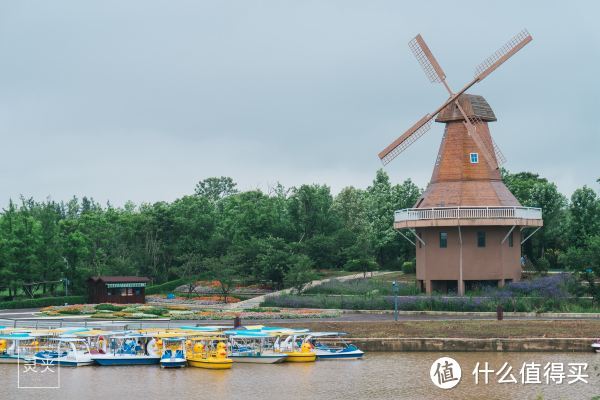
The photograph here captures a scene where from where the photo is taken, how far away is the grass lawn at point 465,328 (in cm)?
4453

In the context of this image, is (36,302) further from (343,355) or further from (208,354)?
(343,355)

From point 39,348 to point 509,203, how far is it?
34.8m

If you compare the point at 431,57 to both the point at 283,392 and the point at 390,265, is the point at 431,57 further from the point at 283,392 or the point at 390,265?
the point at 283,392

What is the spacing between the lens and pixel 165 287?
270 feet

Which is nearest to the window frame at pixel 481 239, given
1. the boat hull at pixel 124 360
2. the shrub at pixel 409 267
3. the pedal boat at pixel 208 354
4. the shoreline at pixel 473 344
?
the shrub at pixel 409 267

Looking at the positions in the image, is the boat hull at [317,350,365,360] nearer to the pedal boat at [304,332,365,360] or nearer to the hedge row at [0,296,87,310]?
the pedal boat at [304,332,365,360]

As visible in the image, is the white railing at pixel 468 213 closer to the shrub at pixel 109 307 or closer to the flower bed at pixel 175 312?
the flower bed at pixel 175 312

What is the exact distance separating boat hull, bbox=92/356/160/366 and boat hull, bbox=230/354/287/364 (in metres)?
3.36

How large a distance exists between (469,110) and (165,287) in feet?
103

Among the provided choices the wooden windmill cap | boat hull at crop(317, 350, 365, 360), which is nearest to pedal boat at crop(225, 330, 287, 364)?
boat hull at crop(317, 350, 365, 360)

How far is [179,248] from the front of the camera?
88.9m

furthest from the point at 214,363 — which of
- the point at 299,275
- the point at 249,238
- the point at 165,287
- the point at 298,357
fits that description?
the point at 249,238

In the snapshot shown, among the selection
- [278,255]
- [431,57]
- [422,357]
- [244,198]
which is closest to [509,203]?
[431,57]

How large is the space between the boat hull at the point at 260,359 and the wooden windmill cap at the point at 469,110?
2942cm
